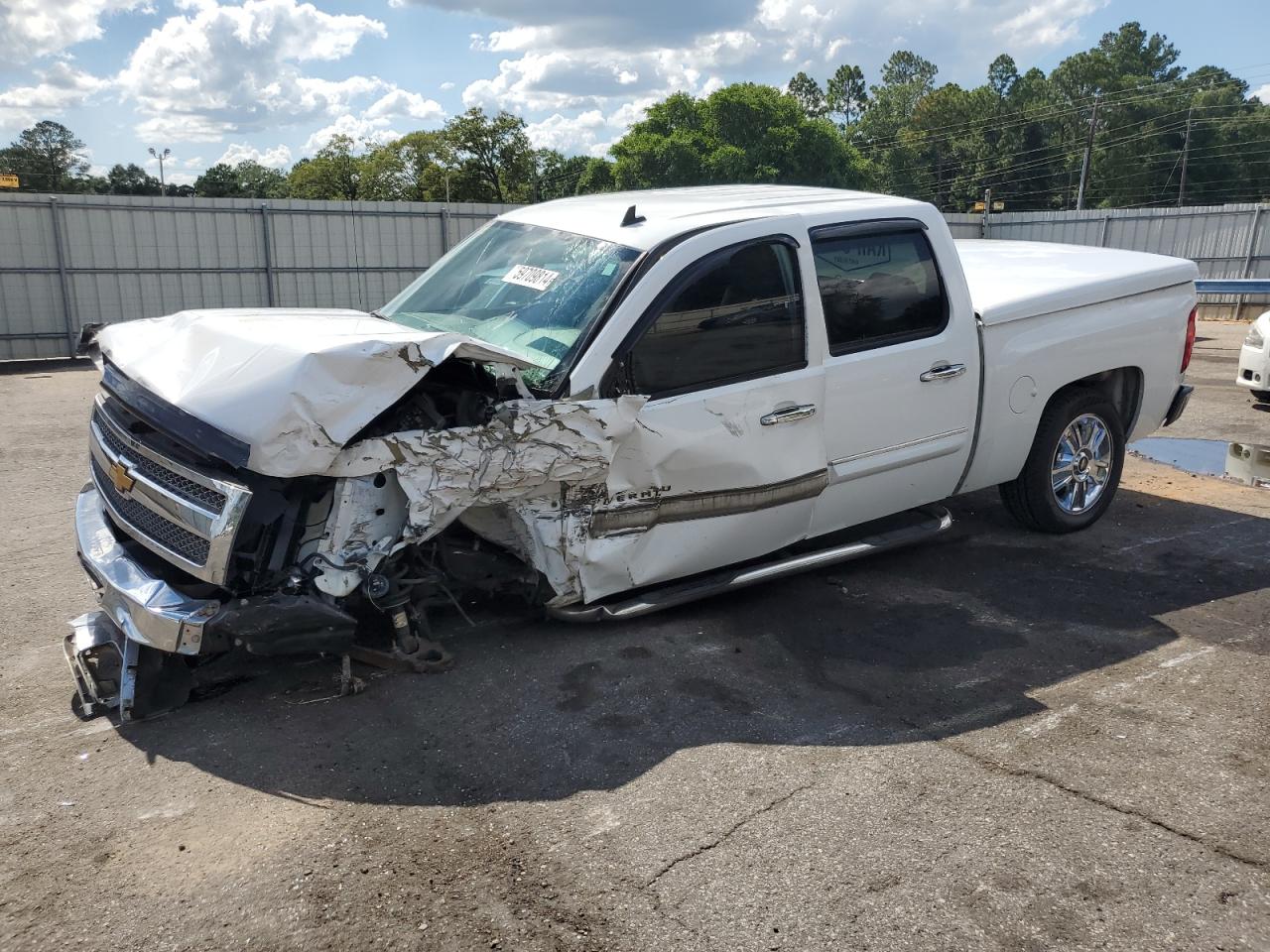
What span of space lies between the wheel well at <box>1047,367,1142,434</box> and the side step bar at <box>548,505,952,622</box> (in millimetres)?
1572

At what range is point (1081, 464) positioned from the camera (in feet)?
20.3

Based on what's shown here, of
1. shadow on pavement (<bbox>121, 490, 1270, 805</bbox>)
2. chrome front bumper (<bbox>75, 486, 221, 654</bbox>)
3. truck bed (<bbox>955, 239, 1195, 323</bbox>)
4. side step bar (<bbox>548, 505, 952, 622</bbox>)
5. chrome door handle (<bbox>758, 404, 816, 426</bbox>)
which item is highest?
truck bed (<bbox>955, 239, 1195, 323</bbox>)

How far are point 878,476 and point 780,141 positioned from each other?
170 feet

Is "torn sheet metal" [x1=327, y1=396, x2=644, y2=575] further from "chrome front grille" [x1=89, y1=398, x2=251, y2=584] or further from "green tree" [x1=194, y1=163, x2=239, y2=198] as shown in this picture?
"green tree" [x1=194, y1=163, x2=239, y2=198]

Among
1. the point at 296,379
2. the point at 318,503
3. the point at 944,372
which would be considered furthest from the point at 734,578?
the point at 296,379

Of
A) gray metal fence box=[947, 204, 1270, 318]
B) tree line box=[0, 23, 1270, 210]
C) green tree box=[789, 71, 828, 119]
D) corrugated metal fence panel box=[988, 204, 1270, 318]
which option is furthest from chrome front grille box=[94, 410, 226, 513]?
green tree box=[789, 71, 828, 119]

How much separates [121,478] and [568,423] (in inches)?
71.5

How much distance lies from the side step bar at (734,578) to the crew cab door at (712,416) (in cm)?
8

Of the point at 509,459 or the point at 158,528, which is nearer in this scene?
the point at 158,528

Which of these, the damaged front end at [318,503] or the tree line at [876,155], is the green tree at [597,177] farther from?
the damaged front end at [318,503]

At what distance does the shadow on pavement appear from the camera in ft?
11.8

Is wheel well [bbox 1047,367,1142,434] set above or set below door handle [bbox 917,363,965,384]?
below

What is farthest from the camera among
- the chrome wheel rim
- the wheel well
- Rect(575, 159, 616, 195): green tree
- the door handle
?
Rect(575, 159, 616, 195): green tree

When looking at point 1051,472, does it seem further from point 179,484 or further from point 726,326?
point 179,484
